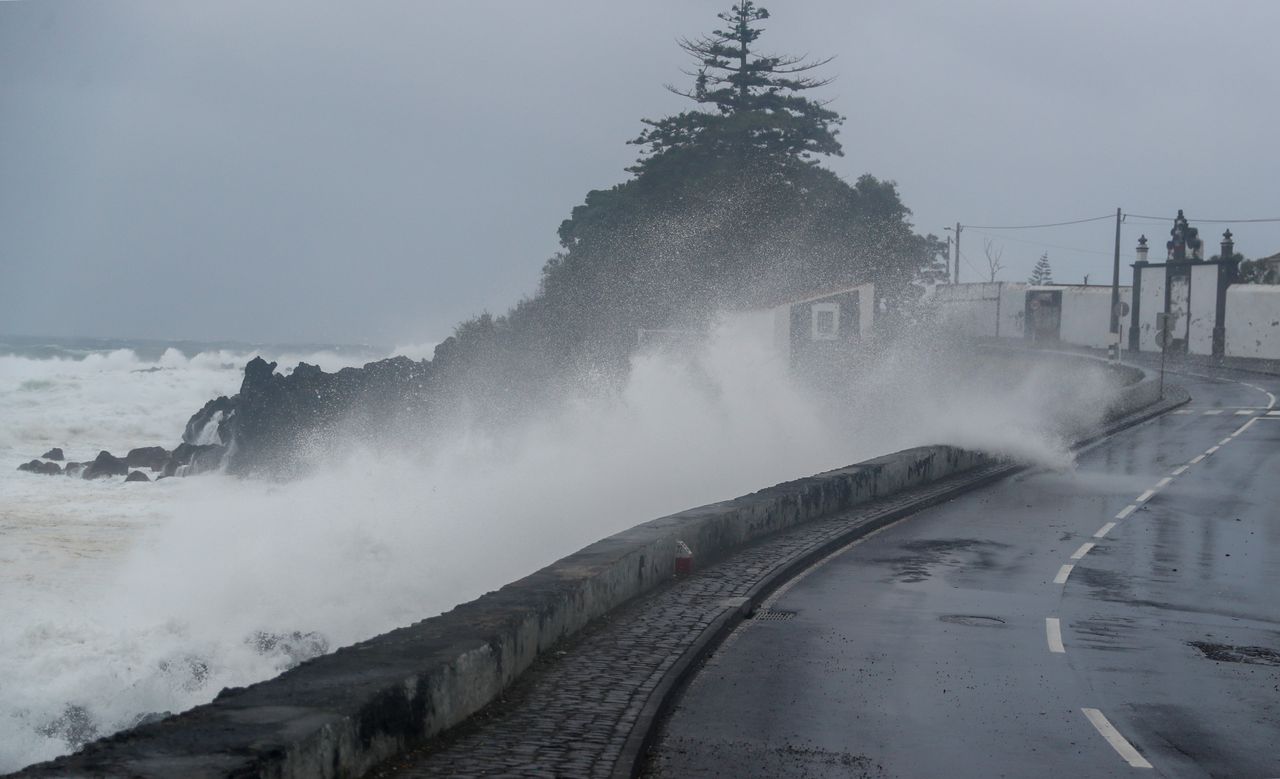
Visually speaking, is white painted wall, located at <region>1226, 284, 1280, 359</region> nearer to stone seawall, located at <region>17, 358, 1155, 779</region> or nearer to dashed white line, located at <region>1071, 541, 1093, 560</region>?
dashed white line, located at <region>1071, 541, 1093, 560</region>

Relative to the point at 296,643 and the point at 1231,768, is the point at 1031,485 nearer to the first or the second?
the point at 296,643

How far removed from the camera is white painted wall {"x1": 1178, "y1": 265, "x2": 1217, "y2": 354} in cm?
7512

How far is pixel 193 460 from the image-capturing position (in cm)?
4866

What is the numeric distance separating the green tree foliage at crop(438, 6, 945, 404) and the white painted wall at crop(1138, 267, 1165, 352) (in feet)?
55.4

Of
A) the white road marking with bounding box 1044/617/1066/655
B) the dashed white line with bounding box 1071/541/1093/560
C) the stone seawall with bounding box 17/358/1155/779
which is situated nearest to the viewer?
the stone seawall with bounding box 17/358/1155/779

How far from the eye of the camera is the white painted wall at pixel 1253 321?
7031 cm

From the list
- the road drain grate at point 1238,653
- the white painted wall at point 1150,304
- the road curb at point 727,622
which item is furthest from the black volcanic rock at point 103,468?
the white painted wall at point 1150,304

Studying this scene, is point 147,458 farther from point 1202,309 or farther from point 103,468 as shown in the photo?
point 1202,309

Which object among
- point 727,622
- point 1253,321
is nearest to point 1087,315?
point 1253,321

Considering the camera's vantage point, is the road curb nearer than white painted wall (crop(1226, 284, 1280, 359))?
Yes

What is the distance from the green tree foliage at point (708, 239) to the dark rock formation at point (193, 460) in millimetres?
17782

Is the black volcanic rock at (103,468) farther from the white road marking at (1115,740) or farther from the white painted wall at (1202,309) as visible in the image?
the white painted wall at (1202,309)

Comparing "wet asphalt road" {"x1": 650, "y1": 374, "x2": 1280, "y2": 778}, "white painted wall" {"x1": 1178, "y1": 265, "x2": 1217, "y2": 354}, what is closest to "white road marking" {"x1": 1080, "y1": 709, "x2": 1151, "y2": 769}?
"wet asphalt road" {"x1": 650, "y1": 374, "x2": 1280, "y2": 778}

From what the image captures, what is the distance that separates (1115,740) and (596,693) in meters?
3.34
